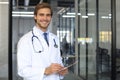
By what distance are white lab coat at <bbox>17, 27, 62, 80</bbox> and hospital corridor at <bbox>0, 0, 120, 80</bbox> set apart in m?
1.60

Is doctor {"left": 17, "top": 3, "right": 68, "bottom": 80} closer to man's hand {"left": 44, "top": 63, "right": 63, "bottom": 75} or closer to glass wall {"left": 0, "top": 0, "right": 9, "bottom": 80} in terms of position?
man's hand {"left": 44, "top": 63, "right": 63, "bottom": 75}

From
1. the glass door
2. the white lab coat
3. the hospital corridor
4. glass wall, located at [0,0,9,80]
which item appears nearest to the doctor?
the white lab coat

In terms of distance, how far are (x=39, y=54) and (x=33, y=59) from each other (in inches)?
2.1

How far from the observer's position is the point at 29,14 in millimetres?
5496

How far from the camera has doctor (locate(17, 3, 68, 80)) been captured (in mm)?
1965

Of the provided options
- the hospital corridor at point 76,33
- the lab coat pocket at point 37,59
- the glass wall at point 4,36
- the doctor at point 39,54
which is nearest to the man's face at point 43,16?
the doctor at point 39,54

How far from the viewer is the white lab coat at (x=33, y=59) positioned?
6.45 ft

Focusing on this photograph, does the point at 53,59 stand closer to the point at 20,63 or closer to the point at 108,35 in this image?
the point at 20,63

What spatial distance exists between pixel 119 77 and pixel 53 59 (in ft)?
12.7

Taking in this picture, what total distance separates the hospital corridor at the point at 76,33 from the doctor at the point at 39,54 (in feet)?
5.19

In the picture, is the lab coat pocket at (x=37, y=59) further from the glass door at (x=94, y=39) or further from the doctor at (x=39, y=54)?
the glass door at (x=94, y=39)

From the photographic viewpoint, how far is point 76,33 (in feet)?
25.7

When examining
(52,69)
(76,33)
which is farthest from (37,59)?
(76,33)

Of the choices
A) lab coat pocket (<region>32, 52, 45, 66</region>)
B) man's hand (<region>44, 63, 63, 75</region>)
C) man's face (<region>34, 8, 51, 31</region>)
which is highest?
man's face (<region>34, 8, 51, 31</region>)
